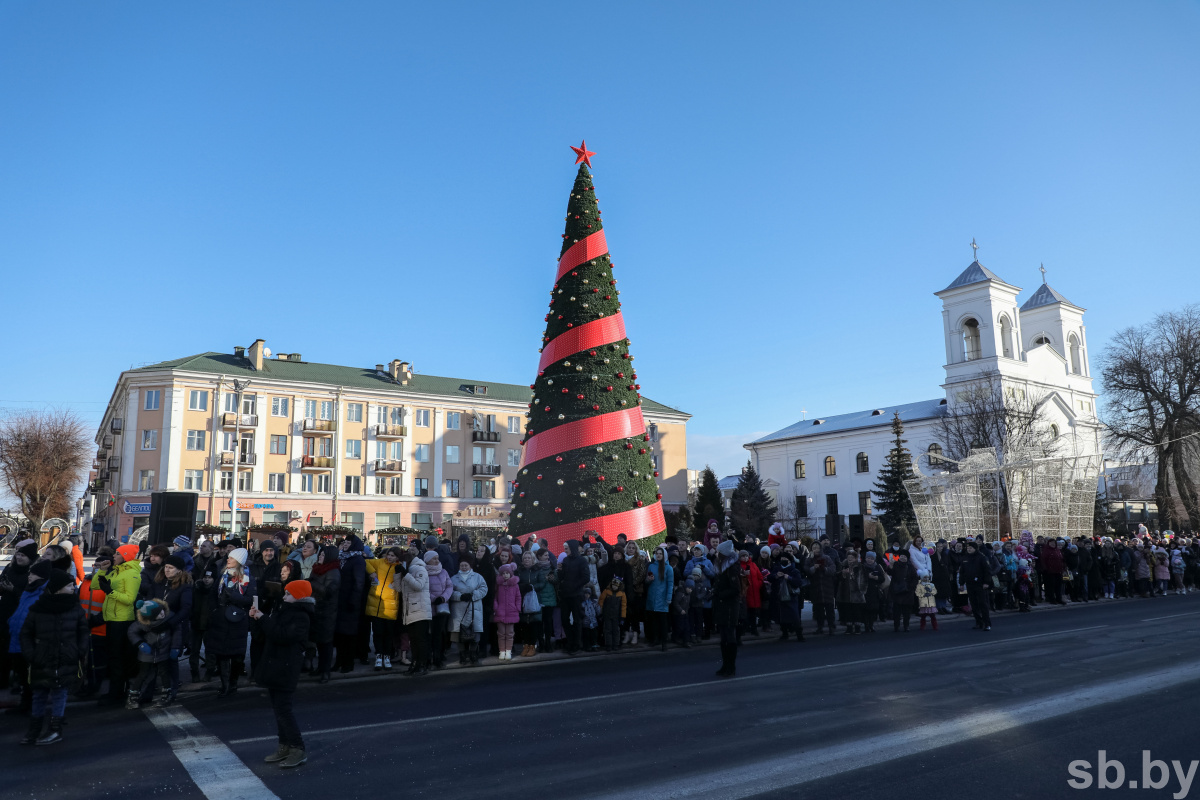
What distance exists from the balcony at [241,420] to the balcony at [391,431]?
8513 millimetres

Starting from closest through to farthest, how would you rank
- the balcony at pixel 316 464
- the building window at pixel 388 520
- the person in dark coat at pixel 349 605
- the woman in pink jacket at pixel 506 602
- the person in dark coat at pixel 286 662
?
the person in dark coat at pixel 286 662
the person in dark coat at pixel 349 605
the woman in pink jacket at pixel 506 602
the balcony at pixel 316 464
the building window at pixel 388 520

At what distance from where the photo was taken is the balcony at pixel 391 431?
60.0 meters

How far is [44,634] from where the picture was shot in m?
7.66

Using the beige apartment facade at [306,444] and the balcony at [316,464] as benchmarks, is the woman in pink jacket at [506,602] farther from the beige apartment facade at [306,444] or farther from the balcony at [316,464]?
the balcony at [316,464]

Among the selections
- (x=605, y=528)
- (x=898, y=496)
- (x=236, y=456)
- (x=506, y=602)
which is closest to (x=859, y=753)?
(x=506, y=602)

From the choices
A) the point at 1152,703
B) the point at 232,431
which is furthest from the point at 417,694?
the point at 232,431

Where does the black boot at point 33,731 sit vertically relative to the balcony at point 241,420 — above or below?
below

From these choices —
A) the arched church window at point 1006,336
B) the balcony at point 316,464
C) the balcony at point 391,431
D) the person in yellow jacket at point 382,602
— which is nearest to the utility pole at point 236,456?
the balcony at point 316,464

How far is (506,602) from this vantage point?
12812 mm

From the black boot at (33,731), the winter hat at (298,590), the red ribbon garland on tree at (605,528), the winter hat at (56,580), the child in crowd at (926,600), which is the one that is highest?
the red ribbon garland on tree at (605,528)

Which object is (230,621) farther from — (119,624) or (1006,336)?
(1006,336)

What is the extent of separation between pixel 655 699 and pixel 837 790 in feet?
12.1

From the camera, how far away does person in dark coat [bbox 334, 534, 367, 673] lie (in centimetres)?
1118

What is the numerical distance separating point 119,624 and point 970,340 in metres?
69.9
